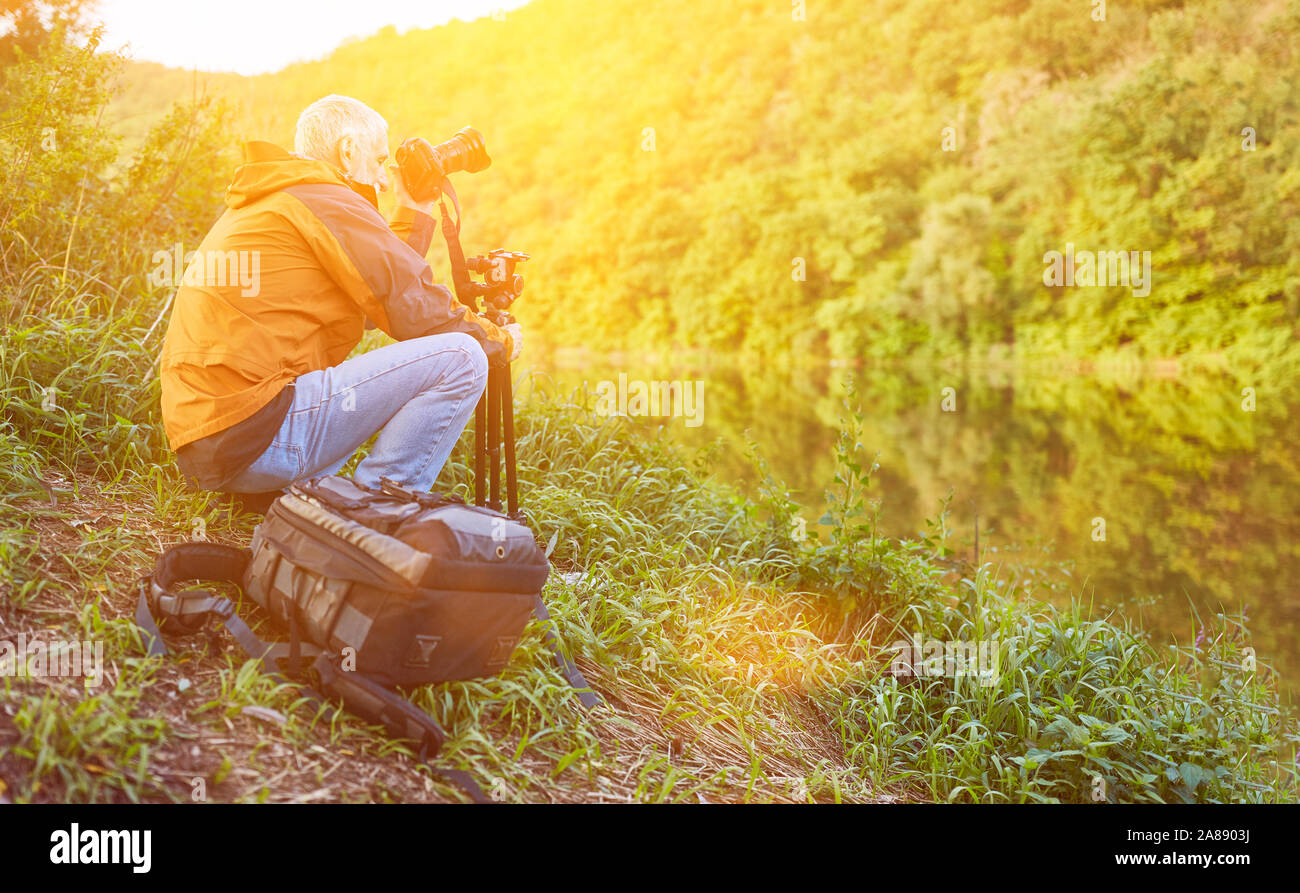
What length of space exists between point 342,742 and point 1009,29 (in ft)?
166

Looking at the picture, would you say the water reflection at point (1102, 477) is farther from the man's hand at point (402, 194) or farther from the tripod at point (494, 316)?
the man's hand at point (402, 194)

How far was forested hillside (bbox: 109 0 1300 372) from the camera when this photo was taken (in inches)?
1107

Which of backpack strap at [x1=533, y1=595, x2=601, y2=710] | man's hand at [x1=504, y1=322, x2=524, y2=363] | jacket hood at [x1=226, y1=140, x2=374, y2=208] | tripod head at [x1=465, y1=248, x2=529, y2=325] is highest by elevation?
jacket hood at [x1=226, y1=140, x2=374, y2=208]

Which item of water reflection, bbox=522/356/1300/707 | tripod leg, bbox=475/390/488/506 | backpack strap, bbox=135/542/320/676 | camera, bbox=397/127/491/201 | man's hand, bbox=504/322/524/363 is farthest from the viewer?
water reflection, bbox=522/356/1300/707

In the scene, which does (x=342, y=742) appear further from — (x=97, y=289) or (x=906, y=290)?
(x=906, y=290)

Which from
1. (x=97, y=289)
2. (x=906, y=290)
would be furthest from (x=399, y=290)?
(x=906, y=290)

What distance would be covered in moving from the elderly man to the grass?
0.51 metres

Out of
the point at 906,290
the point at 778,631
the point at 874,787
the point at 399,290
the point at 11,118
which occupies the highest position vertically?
the point at 906,290

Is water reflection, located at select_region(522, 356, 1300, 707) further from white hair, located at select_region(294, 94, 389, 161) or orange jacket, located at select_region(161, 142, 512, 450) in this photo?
white hair, located at select_region(294, 94, 389, 161)

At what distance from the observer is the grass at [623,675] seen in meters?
2.10

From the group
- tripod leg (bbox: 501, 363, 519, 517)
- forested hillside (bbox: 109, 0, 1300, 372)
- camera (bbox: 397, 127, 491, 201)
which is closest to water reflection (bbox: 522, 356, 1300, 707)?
tripod leg (bbox: 501, 363, 519, 517)

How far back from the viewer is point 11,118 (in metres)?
4.11

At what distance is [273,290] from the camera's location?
101 inches

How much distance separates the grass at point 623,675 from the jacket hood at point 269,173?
1018mm
